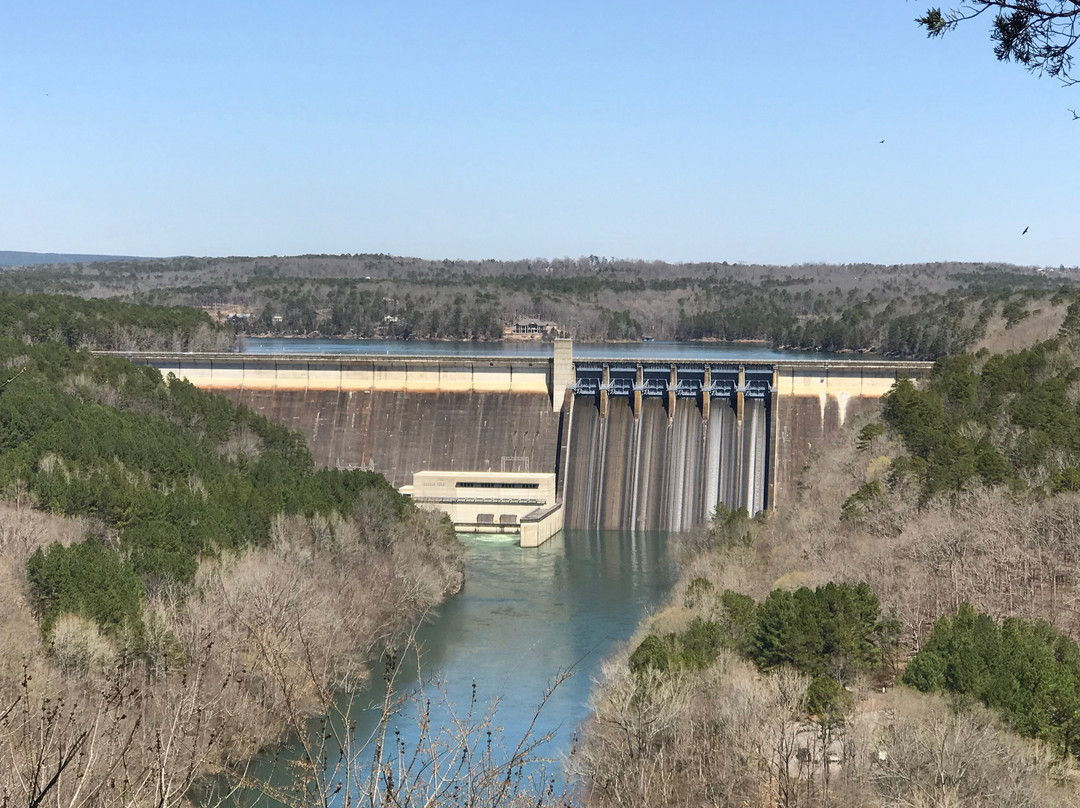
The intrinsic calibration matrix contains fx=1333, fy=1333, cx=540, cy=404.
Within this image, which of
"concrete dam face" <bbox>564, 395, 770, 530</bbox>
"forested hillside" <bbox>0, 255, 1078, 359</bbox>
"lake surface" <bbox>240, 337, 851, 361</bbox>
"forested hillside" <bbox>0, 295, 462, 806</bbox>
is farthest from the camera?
"forested hillside" <bbox>0, 255, 1078, 359</bbox>

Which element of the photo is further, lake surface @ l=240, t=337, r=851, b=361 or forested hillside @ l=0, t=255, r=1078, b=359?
forested hillside @ l=0, t=255, r=1078, b=359

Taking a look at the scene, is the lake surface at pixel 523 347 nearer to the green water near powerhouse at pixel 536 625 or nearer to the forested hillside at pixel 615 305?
the forested hillside at pixel 615 305

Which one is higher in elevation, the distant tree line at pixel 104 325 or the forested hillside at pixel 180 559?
the distant tree line at pixel 104 325

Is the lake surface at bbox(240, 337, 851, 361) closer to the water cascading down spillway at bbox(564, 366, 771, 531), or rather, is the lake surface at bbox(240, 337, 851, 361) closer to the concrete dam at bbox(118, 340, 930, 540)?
the concrete dam at bbox(118, 340, 930, 540)

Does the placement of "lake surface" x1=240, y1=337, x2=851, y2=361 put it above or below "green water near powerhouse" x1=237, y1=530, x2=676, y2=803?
above

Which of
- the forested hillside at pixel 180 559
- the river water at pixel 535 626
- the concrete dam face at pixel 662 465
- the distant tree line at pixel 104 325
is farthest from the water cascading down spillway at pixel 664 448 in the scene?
the distant tree line at pixel 104 325

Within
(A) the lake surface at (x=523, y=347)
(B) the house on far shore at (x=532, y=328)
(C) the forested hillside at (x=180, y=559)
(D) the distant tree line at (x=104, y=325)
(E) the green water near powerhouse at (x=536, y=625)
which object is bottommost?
(E) the green water near powerhouse at (x=536, y=625)

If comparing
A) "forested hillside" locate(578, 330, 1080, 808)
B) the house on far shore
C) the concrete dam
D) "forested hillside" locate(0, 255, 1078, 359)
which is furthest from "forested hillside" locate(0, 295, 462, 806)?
the house on far shore
